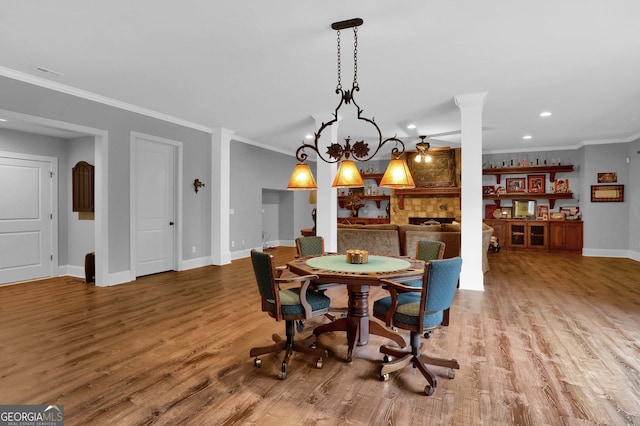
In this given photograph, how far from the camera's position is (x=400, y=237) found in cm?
637

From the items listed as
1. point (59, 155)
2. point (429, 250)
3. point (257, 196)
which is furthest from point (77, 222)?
point (429, 250)

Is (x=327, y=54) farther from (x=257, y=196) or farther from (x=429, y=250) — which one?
(x=257, y=196)

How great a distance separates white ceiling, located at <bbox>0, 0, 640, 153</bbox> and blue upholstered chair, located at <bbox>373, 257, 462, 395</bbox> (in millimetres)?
2054

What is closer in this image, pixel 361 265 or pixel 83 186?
pixel 361 265

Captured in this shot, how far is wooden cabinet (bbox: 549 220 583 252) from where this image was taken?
8609 mm

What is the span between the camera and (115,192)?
535cm

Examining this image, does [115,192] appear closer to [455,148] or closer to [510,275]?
[510,275]

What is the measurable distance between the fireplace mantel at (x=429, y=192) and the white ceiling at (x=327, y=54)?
11.5 feet

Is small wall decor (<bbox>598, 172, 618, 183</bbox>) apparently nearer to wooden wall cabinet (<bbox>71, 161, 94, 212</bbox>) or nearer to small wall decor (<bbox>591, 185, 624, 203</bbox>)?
small wall decor (<bbox>591, 185, 624, 203</bbox>)

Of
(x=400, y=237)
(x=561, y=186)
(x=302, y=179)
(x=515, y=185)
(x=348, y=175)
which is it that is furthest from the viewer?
(x=515, y=185)

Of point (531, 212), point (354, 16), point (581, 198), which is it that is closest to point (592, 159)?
point (581, 198)

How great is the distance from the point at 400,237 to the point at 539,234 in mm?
4815

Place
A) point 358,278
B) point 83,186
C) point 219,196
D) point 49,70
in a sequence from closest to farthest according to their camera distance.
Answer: point 358,278
point 49,70
point 83,186
point 219,196

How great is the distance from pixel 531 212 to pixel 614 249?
1.90m
